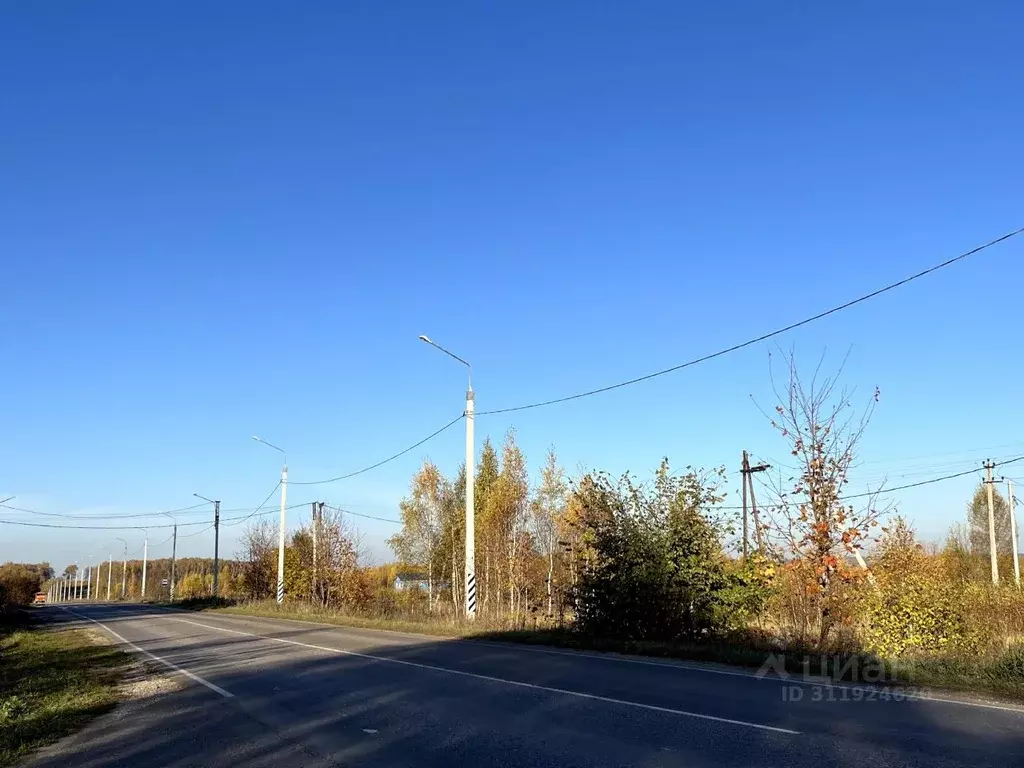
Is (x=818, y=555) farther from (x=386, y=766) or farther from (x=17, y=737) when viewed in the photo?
(x=17, y=737)

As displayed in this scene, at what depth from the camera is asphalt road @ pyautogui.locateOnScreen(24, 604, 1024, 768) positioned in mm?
7941

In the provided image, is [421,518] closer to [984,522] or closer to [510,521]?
[510,521]

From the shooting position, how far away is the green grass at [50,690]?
34.0ft

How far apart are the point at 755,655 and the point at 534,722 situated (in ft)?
25.3

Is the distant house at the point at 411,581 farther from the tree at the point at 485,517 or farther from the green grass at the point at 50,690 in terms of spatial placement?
the green grass at the point at 50,690

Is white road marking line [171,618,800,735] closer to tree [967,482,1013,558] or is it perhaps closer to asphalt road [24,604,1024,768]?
asphalt road [24,604,1024,768]

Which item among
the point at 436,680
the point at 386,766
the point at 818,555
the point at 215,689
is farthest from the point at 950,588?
the point at 215,689

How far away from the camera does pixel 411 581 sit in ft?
199

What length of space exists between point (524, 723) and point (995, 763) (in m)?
4.89

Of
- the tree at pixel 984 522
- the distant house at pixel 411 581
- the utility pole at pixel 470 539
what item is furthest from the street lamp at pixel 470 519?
the tree at pixel 984 522

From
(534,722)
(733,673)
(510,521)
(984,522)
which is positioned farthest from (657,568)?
(984,522)

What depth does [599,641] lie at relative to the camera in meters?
20.2

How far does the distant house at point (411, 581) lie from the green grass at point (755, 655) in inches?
958

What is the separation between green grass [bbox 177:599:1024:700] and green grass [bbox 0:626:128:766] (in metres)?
9.39
